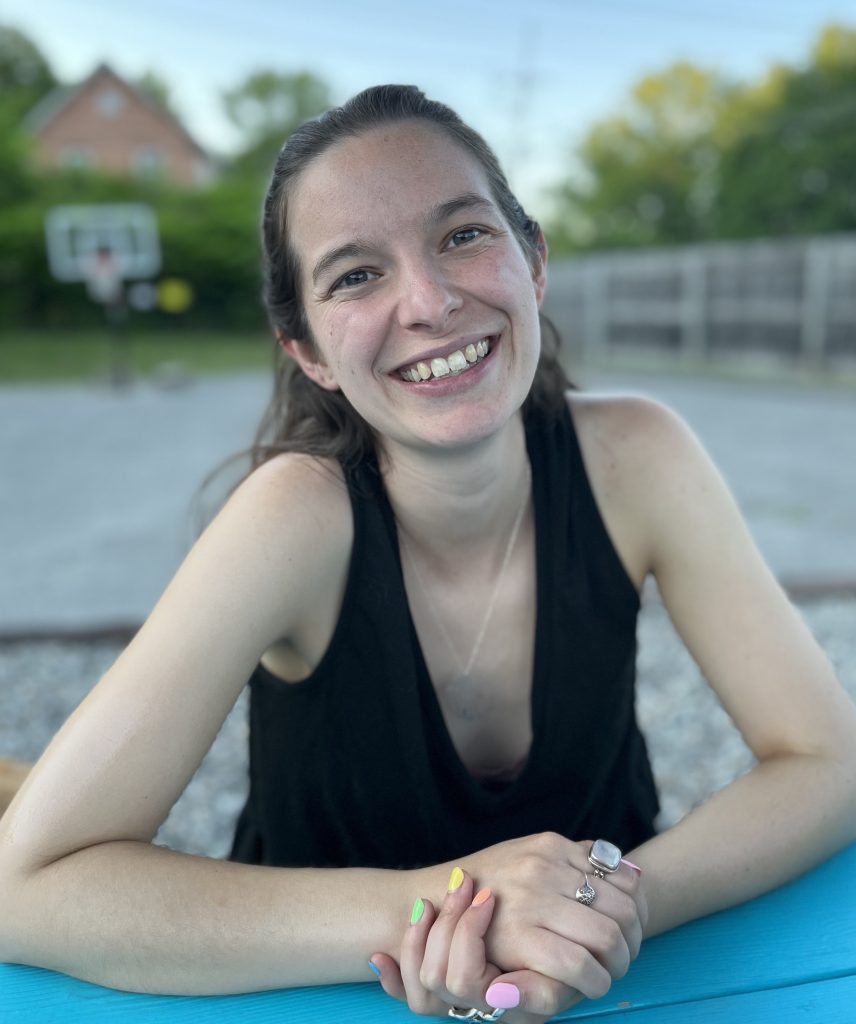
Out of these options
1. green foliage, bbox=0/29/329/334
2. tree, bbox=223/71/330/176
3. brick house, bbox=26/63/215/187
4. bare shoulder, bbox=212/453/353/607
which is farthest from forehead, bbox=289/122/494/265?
tree, bbox=223/71/330/176

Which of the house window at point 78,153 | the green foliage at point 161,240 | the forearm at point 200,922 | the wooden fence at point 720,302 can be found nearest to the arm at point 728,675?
the forearm at point 200,922

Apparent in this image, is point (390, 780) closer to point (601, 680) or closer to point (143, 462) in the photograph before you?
point (601, 680)

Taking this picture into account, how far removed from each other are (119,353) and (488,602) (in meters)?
21.6

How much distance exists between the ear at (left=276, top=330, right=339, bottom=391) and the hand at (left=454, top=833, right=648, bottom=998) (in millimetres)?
791

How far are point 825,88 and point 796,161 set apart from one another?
8.56ft

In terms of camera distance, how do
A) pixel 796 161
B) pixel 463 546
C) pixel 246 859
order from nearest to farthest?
pixel 463 546 → pixel 246 859 → pixel 796 161

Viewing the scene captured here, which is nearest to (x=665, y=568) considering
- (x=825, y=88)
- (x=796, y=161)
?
(x=796, y=161)

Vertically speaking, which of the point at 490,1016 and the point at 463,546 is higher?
the point at 463,546

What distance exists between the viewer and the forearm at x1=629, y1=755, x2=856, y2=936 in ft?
3.84

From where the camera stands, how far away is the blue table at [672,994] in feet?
3.33

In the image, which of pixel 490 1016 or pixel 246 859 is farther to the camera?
pixel 246 859

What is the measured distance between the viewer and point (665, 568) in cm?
159

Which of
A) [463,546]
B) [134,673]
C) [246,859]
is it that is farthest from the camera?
[246,859]

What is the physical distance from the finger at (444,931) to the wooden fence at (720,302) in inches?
430
